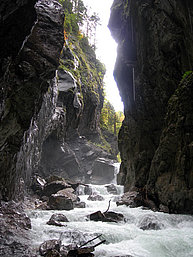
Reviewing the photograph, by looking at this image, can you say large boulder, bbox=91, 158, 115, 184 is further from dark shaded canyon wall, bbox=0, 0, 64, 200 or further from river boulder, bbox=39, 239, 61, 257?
river boulder, bbox=39, 239, 61, 257

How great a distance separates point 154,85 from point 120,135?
324 inches

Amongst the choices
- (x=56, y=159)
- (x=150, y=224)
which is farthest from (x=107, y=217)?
(x=56, y=159)

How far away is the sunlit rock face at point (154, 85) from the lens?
1066cm

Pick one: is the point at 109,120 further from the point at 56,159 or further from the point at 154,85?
the point at 154,85

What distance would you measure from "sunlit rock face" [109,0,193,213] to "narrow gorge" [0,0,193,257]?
0.06 m

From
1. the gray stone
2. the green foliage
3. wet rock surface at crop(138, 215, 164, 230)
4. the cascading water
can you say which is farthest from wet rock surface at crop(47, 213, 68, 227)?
the green foliage

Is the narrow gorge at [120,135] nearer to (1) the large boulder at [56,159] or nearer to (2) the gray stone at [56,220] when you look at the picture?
(2) the gray stone at [56,220]

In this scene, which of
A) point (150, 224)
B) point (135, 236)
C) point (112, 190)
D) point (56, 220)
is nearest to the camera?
point (135, 236)

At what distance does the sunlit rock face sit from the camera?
420 inches

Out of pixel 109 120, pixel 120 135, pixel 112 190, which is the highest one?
pixel 109 120

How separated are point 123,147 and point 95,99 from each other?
1547 cm

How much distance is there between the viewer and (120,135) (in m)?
22.0

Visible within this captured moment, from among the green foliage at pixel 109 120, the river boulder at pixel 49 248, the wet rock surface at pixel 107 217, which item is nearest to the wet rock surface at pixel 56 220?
the wet rock surface at pixel 107 217

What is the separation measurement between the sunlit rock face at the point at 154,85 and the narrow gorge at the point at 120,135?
65 mm
